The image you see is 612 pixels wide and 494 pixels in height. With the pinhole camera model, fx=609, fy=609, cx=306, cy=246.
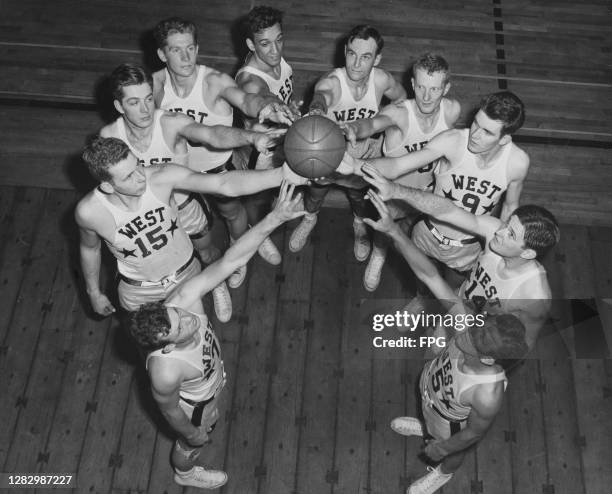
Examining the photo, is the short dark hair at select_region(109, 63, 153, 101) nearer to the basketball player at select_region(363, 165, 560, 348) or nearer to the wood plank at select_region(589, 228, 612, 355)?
the basketball player at select_region(363, 165, 560, 348)

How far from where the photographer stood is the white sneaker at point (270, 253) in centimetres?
573

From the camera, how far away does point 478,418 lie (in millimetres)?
3613

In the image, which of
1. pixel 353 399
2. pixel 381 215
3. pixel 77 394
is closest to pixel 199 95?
pixel 381 215

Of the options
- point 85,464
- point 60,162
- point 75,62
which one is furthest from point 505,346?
point 75,62

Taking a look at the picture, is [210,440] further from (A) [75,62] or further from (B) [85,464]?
(A) [75,62]

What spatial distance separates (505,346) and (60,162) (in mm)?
4982

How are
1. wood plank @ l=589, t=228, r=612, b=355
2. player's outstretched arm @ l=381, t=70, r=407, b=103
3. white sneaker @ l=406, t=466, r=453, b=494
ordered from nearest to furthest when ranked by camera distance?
white sneaker @ l=406, t=466, r=453, b=494, player's outstretched arm @ l=381, t=70, r=407, b=103, wood plank @ l=589, t=228, r=612, b=355

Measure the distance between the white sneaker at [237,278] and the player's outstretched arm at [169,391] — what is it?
189 cm

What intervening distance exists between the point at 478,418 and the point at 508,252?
1.03 meters

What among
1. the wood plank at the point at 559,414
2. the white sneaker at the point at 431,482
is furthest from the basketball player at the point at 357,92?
the white sneaker at the point at 431,482

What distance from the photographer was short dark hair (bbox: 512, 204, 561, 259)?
3.62 m

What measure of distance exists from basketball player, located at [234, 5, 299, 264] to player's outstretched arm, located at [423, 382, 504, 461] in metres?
2.31

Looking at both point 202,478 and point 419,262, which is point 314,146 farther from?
point 202,478

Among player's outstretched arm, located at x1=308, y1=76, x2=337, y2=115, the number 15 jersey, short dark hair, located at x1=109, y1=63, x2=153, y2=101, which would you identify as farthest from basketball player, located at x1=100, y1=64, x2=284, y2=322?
player's outstretched arm, located at x1=308, y1=76, x2=337, y2=115
